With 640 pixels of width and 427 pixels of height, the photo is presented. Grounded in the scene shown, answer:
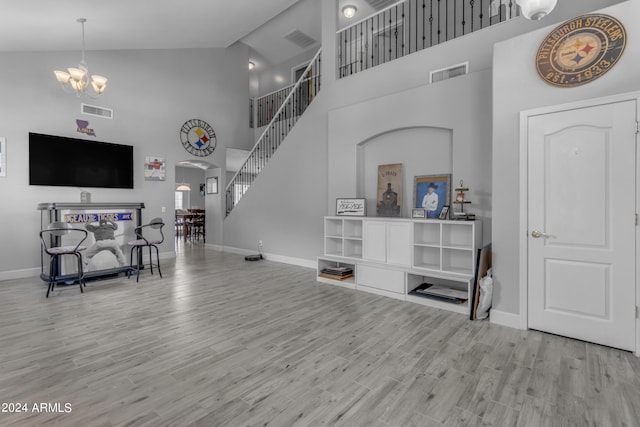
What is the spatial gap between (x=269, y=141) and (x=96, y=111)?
3600mm

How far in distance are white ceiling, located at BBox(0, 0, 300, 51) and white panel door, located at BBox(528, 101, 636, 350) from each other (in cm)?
543

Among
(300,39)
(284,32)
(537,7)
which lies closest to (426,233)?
(537,7)

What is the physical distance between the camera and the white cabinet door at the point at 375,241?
453cm

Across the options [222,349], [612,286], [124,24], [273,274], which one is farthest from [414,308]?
[124,24]

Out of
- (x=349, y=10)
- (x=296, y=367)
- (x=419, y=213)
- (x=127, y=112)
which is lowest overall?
(x=296, y=367)

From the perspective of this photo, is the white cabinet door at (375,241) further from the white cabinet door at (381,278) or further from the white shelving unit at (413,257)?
the white cabinet door at (381,278)

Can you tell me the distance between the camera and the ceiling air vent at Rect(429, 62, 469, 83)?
4.36 metres

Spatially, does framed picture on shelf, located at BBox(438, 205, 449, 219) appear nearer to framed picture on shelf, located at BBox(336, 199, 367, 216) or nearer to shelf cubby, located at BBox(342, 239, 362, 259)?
framed picture on shelf, located at BBox(336, 199, 367, 216)

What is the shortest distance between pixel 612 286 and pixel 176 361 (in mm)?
3775

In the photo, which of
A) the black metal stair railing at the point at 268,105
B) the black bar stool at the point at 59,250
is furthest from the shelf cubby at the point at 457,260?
the black metal stair railing at the point at 268,105

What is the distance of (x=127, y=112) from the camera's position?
6.63 meters

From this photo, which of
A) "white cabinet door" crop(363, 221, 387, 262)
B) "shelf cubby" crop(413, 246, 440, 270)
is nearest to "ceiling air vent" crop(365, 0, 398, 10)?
"white cabinet door" crop(363, 221, 387, 262)

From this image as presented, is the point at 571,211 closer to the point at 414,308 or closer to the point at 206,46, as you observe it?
the point at 414,308

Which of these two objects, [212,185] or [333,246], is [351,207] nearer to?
[333,246]
